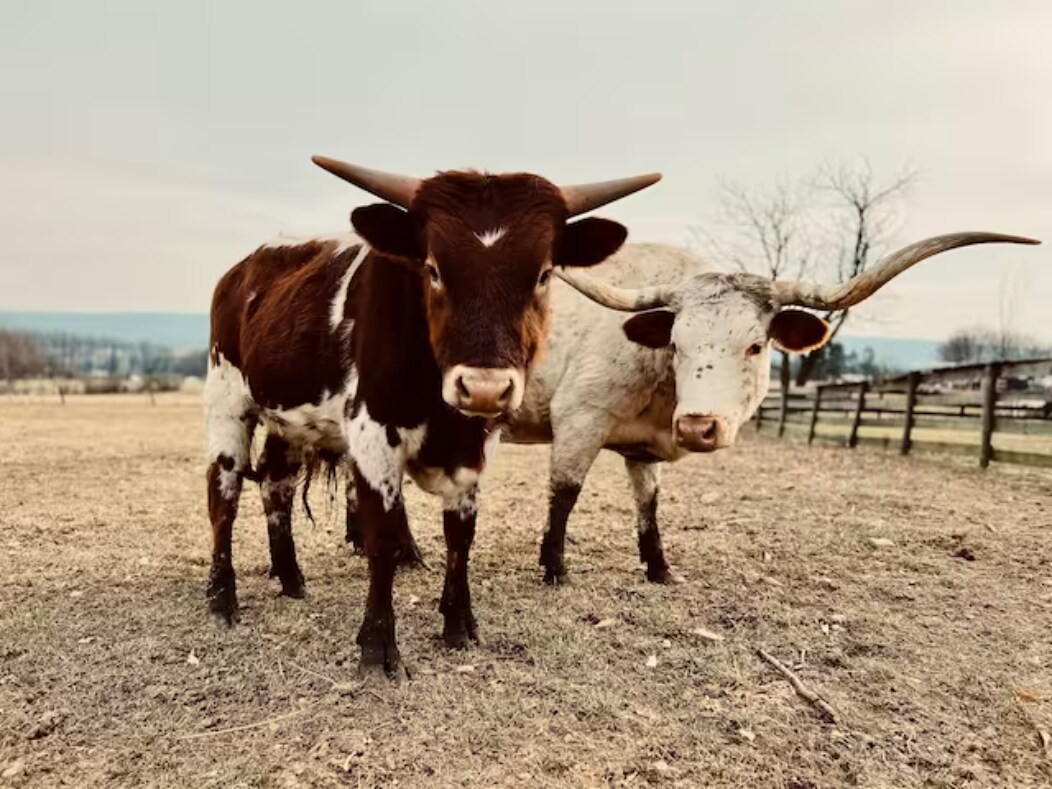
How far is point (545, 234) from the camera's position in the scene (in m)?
3.48

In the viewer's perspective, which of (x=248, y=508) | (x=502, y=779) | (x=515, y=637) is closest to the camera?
(x=502, y=779)

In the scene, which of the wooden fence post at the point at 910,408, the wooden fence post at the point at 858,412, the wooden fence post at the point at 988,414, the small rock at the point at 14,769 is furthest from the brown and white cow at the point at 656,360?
the wooden fence post at the point at 858,412

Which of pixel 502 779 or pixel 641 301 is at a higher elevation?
pixel 641 301

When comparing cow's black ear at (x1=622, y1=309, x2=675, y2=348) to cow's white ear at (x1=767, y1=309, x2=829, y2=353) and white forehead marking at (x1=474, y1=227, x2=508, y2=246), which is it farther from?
white forehead marking at (x1=474, y1=227, x2=508, y2=246)

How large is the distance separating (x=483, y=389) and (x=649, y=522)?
9.71ft

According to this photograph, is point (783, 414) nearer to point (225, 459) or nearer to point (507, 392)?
point (225, 459)

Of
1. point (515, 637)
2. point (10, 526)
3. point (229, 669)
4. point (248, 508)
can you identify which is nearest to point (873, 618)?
point (515, 637)

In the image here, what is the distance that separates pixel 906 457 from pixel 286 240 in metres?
12.5

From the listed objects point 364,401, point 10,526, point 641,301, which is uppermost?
point 641,301

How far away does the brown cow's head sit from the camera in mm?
3166

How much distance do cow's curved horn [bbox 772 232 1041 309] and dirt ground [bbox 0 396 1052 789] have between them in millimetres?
1934

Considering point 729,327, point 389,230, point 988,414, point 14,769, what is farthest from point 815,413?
point 14,769

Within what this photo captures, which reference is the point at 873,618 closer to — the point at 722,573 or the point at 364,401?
the point at 722,573

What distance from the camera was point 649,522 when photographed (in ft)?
18.6
